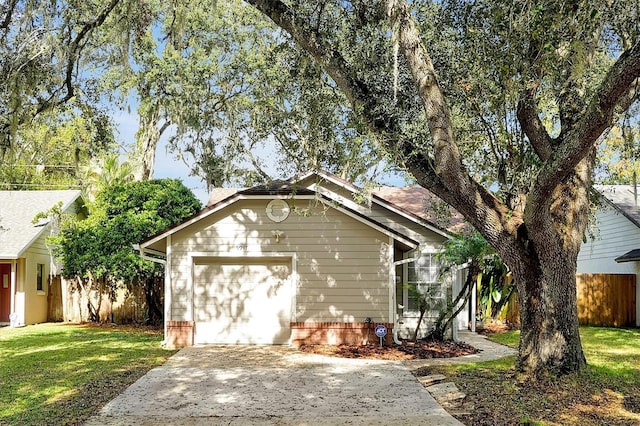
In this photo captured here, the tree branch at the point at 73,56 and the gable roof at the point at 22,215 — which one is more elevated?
the tree branch at the point at 73,56

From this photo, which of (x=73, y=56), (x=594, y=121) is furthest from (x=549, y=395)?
(x=73, y=56)

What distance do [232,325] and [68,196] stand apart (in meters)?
10.8

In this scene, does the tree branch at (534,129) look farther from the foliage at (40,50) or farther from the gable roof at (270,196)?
the foliage at (40,50)

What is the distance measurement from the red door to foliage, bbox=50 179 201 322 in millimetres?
1697

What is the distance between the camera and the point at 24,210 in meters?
19.2

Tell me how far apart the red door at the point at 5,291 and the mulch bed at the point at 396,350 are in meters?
10.6

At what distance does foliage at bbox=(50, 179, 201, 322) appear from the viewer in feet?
54.0

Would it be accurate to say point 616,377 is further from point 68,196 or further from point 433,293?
point 68,196

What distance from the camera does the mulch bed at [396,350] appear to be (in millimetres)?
11125

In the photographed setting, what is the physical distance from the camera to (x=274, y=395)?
7.64 meters

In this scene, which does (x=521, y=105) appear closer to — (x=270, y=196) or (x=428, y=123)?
(x=428, y=123)

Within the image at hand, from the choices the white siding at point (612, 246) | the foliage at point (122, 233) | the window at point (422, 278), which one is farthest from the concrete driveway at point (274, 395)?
the white siding at point (612, 246)

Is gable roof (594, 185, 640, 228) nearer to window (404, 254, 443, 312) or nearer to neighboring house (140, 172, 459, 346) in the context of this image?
window (404, 254, 443, 312)

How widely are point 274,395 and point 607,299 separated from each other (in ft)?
42.7
